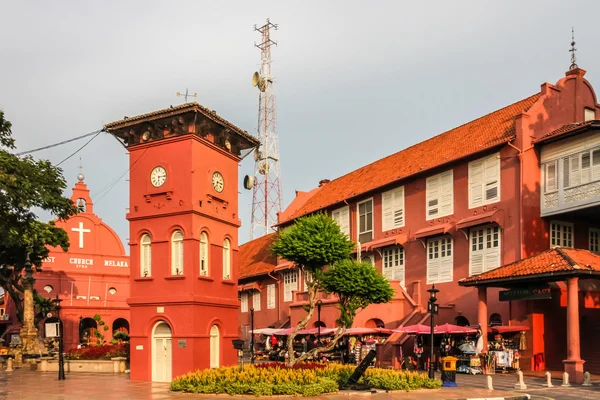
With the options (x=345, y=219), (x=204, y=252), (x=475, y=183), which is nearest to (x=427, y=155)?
(x=475, y=183)

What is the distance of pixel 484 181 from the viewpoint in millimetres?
31922

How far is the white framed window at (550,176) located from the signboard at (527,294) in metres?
5.20

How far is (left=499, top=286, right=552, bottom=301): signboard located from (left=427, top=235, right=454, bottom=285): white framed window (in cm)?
593

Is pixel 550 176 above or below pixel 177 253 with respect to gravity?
above

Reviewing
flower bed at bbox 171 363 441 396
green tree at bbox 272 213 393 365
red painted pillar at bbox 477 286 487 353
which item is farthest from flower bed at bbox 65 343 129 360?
red painted pillar at bbox 477 286 487 353

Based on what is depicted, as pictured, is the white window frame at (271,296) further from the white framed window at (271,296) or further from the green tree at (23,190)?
the green tree at (23,190)

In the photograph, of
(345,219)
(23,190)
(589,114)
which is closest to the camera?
(23,190)

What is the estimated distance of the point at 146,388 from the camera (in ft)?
80.9

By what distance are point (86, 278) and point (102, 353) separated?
667 inches

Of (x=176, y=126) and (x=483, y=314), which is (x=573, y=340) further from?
(x=176, y=126)

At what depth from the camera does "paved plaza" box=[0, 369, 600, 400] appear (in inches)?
820

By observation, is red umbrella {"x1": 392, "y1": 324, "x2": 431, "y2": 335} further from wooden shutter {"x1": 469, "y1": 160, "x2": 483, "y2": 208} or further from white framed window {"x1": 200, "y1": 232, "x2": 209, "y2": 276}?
white framed window {"x1": 200, "y1": 232, "x2": 209, "y2": 276}

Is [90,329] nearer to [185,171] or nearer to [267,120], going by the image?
[267,120]

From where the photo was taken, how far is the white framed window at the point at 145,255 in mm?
29406
